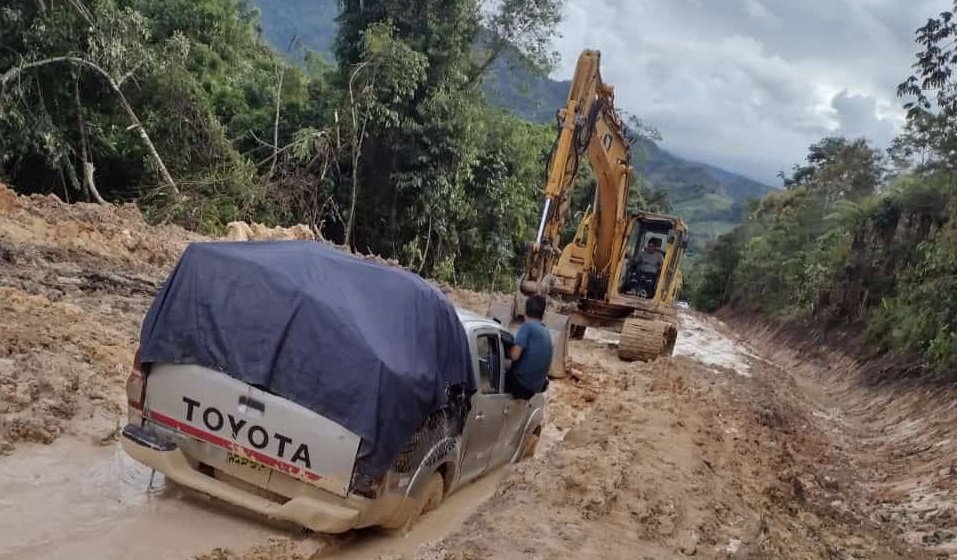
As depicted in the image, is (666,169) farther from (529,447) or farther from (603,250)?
(529,447)

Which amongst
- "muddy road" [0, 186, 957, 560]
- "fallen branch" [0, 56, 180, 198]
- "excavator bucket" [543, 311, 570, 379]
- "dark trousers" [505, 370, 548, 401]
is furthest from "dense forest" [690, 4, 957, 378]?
"fallen branch" [0, 56, 180, 198]

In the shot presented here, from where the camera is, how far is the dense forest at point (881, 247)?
19.3 meters

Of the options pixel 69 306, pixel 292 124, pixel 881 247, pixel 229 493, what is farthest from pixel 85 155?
pixel 881 247

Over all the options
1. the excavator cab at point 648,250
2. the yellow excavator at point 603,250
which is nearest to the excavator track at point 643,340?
the yellow excavator at point 603,250

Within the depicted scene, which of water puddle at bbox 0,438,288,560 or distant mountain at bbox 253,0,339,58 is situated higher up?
distant mountain at bbox 253,0,339,58

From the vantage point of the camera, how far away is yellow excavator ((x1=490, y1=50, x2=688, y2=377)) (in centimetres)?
1410

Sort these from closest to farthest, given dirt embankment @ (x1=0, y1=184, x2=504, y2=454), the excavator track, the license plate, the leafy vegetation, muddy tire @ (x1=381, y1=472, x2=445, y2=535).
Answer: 1. the license plate
2. muddy tire @ (x1=381, y1=472, x2=445, y2=535)
3. dirt embankment @ (x1=0, y1=184, x2=504, y2=454)
4. the excavator track
5. the leafy vegetation

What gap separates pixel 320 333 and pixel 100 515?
1.88m

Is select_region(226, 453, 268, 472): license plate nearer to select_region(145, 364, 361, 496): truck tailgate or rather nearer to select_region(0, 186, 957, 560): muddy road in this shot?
select_region(145, 364, 361, 496): truck tailgate

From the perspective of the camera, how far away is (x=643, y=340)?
1731 cm

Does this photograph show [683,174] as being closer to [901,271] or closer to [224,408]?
[901,271]

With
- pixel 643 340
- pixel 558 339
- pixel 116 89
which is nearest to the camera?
pixel 558 339

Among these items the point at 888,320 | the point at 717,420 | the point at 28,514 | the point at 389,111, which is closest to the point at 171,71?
the point at 389,111

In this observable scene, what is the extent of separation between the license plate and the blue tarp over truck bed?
1.53 feet
